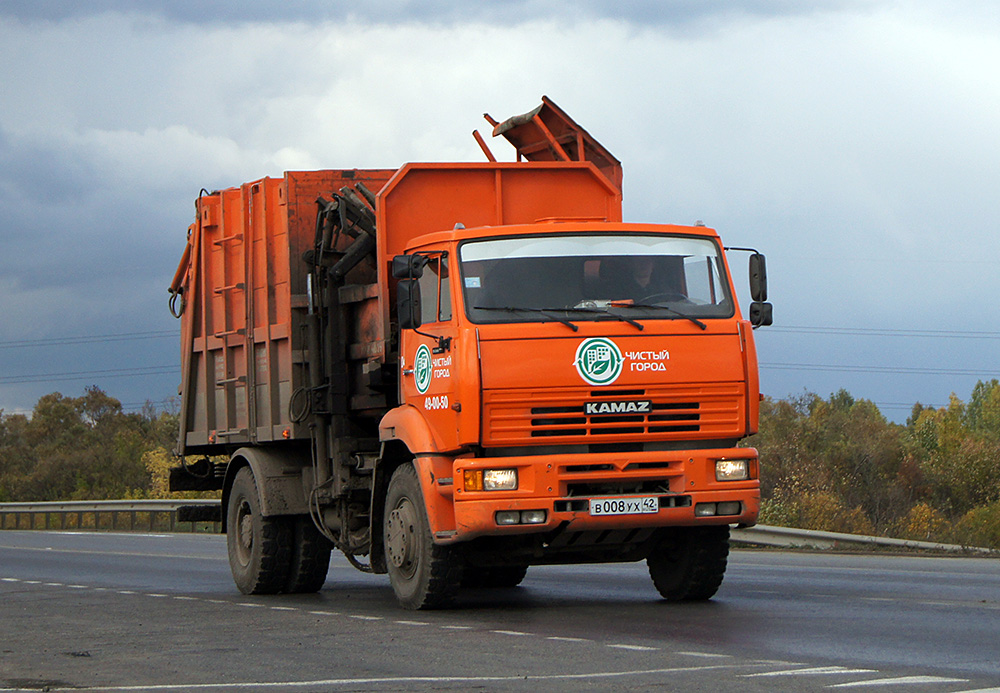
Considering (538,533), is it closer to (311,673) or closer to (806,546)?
(311,673)

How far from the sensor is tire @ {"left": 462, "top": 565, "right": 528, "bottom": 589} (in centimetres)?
1438

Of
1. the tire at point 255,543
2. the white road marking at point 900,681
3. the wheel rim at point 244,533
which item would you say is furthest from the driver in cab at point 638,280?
the wheel rim at point 244,533

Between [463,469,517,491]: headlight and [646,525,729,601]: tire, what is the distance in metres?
2.03

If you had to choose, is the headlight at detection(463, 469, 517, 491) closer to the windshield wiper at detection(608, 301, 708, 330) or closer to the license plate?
the license plate

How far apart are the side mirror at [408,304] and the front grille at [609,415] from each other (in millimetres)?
1098

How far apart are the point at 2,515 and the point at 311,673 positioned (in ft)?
131

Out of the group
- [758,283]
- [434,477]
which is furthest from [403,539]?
[758,283]

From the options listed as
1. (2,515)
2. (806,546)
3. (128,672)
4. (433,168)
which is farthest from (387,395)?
(2,515)

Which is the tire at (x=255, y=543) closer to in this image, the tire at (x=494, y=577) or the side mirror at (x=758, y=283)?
the tire at (x=494, y=577)

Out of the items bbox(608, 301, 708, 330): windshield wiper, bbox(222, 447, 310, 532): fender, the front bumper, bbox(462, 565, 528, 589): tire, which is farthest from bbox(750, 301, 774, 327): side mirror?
bbox(222, 447, 310, 532): fender

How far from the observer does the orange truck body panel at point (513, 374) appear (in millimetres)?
10859

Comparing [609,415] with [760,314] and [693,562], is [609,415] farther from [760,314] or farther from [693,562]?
[693,562]

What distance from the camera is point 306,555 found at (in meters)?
14.7

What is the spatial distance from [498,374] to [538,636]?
195 cm
